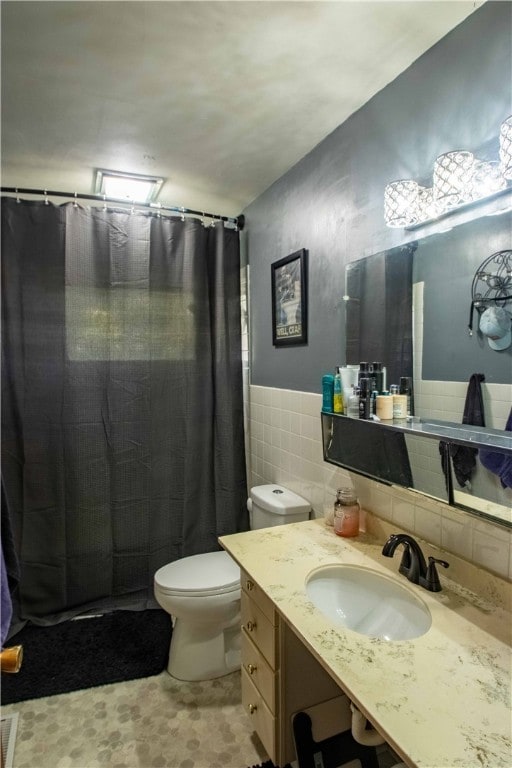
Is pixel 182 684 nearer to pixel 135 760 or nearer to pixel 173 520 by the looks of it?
pixel 135 760

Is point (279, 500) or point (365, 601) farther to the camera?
point (279, 500)

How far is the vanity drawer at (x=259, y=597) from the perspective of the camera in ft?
3.94

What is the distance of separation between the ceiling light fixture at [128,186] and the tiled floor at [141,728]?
2.33m

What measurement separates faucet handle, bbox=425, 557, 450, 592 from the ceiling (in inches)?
58.1

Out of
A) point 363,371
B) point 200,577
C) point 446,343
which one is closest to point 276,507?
point 200,577

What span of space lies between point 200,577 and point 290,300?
4.44 ft

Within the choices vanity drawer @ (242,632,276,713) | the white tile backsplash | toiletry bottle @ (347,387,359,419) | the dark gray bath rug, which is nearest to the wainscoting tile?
the white tile backsplash

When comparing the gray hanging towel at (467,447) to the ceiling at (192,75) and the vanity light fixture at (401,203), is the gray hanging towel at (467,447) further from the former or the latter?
→ the ceiling at (192,75)

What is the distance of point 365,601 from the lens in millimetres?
1242

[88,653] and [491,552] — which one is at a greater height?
[491,552]

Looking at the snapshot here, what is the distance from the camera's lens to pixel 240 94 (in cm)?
143

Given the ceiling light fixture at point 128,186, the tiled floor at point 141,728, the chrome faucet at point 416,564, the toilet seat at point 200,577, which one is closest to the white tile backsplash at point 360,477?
the chrome faucet at point 416,564

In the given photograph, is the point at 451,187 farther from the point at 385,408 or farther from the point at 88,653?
the point at 88,653

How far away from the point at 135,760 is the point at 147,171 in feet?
7.83
